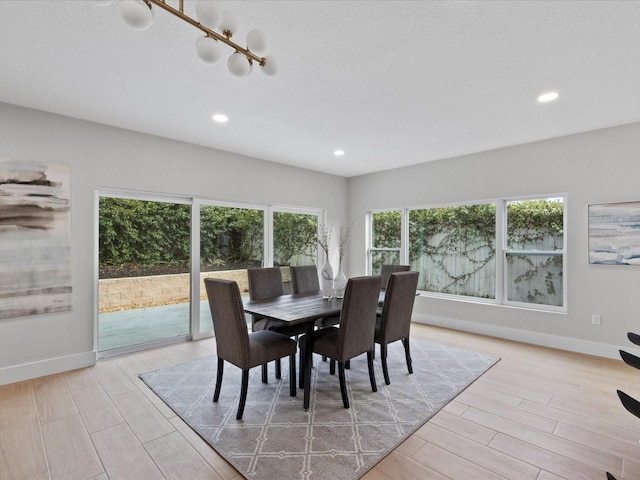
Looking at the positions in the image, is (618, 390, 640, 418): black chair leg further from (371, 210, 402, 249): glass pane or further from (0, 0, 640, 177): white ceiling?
(371, 210, 402, 249): glass pane

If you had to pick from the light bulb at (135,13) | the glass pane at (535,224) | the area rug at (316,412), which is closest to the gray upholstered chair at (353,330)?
the area rug at (316,412)

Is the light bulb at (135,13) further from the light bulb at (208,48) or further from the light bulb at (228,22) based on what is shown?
the light bulb at (228,22)

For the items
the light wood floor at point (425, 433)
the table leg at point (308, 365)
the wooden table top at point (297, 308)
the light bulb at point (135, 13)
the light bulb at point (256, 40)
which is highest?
the light bulb at point (256, 40)

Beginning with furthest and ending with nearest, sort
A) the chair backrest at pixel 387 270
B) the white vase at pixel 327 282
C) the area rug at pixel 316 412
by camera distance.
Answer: the chair backrest at pixel 387 270 → the white vase at pixel 327 282 → the area rug at pixel 316 412

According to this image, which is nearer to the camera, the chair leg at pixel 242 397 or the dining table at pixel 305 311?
the chair leg at pixel 242 397

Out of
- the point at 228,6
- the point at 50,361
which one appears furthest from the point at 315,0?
the point at 50,361

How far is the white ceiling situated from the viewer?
6.00 ft

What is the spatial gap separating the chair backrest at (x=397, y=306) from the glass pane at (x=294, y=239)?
8.41 ft

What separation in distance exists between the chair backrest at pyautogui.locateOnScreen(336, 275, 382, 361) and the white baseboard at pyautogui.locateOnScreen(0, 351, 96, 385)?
278cm

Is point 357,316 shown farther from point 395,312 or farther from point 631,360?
point 631,360

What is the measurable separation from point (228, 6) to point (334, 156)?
3.12 metres

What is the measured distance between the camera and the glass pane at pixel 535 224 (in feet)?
13.5

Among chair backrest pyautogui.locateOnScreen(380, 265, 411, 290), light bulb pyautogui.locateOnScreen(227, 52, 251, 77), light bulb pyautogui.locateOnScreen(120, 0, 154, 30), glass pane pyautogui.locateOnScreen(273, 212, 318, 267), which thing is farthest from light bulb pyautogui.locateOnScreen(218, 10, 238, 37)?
glass pane pyautogui.locateOnScreen(273, 212, 318, 267)

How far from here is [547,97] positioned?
2.84 m
